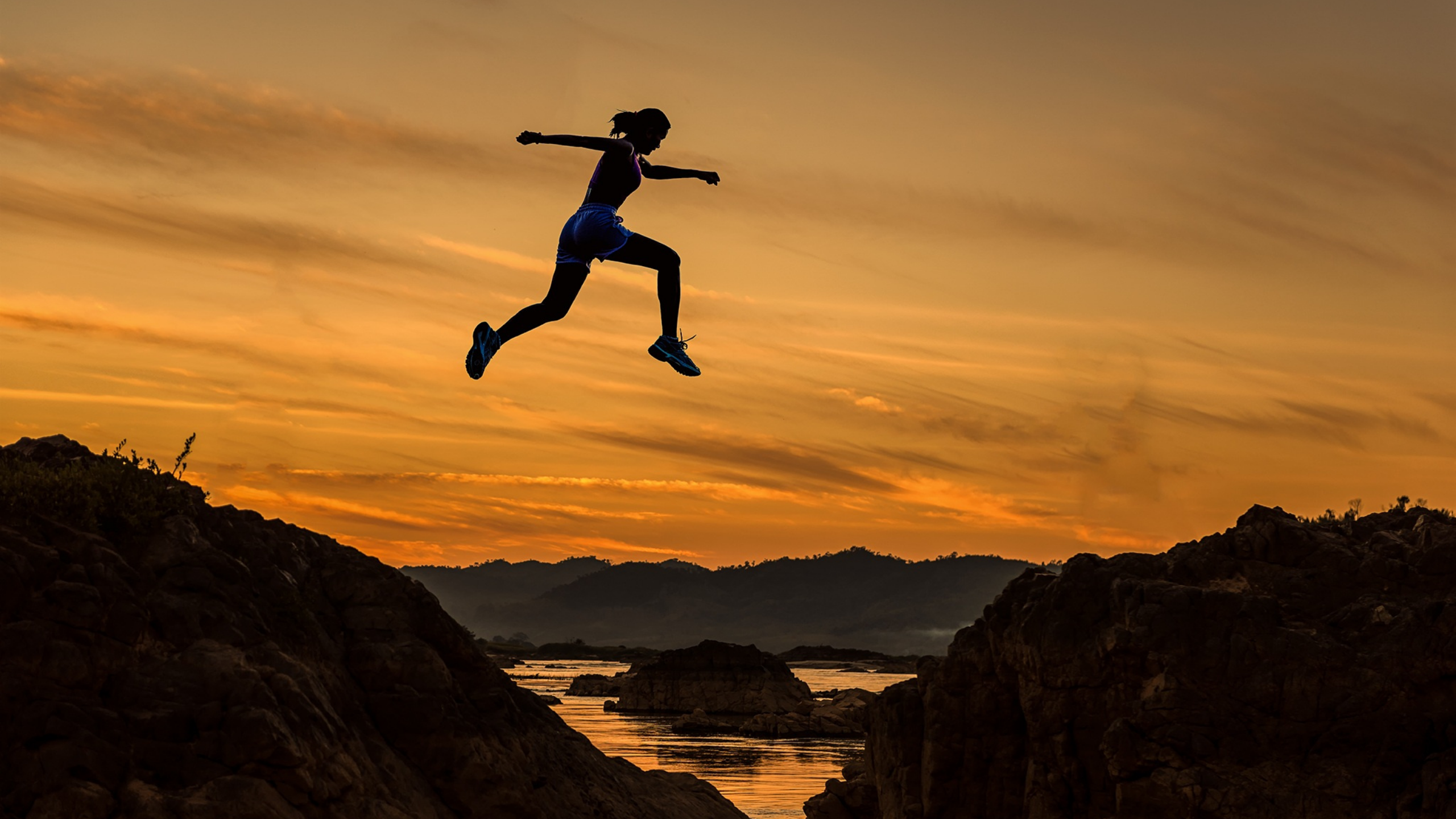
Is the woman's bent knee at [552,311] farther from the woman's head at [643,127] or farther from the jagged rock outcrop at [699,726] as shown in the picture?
the jagged rock outcrop at [699,726]

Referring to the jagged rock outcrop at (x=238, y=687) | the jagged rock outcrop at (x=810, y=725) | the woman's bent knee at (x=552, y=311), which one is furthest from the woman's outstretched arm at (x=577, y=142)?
the jagged rock outcrop at (x=810, y=725)

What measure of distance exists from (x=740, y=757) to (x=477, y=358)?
298 ft

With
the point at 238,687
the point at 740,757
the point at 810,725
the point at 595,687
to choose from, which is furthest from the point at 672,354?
the point at 595,687

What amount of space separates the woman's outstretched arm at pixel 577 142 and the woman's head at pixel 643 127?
34cm

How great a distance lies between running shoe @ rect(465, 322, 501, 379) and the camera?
17.3 metres

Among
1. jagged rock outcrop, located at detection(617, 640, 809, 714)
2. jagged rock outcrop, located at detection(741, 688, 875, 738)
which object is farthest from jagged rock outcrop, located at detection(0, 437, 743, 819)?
jagged rock outcrop, located at detection(617, 640, 809, 714)

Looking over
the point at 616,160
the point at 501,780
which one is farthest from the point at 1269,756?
the point at 616,160

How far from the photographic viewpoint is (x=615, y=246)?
17547mm

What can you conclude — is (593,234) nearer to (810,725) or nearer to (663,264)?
(663,264)

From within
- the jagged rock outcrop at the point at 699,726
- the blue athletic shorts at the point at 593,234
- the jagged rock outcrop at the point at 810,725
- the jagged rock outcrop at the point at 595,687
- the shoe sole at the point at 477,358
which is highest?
the blue athletic shorts at the point at 593,234

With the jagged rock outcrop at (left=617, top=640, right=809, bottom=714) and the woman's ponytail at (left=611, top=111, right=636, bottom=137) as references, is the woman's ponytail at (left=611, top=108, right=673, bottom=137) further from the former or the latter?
the jagged rock outcrop at (left=617, top=640, right=809, bottom=714)

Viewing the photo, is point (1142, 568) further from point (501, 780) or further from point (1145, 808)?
point (501, 780)

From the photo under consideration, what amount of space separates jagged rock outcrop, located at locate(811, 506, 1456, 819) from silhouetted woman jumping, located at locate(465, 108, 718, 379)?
46.1ft

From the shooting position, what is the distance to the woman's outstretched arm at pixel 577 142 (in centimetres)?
1585
